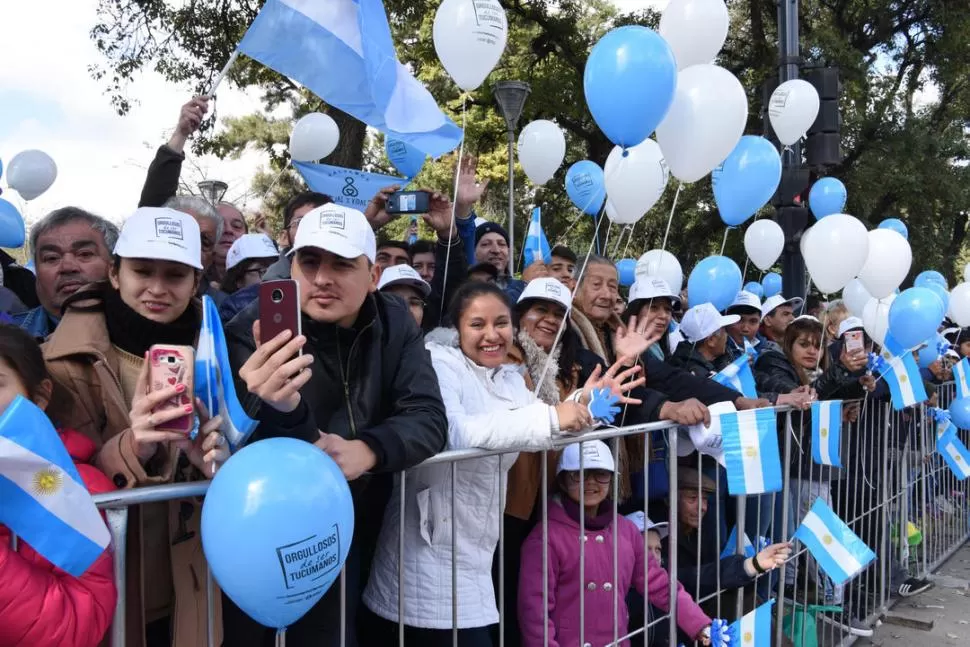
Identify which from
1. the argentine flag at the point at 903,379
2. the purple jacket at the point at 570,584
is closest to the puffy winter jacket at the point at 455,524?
the purple jacket at the point at 570,584

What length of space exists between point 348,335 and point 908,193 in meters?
15.7

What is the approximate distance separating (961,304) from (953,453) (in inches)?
47.4

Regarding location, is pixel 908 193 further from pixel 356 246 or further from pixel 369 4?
pixel 356 246

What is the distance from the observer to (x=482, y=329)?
2.82 m

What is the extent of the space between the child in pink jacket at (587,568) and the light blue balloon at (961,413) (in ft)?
14.1

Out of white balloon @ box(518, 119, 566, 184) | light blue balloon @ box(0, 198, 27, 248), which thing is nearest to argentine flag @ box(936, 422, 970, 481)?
white balloon @ box(518, 119, 566, 184)

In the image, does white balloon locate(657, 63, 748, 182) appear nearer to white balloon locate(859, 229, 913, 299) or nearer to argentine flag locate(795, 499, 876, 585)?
argentine flag locate(795, 499, 876, 585)

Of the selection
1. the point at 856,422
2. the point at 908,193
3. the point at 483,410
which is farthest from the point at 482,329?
the point at 908,193

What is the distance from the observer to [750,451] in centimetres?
339

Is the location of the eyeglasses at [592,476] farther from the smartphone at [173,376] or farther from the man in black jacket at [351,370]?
the smartphone at [173,376]

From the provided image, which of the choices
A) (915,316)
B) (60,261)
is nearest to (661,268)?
(915,316)

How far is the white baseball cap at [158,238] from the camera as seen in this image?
84.4 inches

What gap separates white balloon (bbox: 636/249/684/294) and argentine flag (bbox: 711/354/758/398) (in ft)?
3.25

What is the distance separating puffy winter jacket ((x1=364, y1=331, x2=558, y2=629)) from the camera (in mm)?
2422
